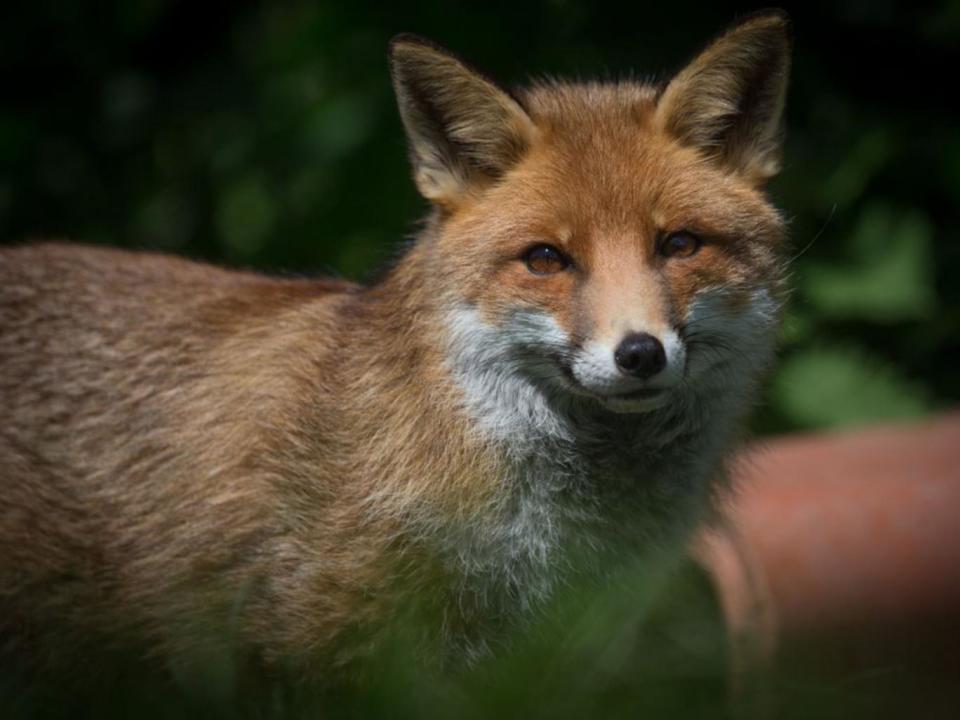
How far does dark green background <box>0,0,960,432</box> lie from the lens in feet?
21.2

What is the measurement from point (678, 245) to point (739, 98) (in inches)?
20.9

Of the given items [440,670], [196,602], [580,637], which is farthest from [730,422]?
[196,602]

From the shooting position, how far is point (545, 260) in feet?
11.8

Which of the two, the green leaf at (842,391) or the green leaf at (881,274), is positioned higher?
the green leaf at (881,274)

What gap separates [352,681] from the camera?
364 cm

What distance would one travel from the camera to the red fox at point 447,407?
143 inches

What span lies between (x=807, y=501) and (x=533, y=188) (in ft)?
6.57

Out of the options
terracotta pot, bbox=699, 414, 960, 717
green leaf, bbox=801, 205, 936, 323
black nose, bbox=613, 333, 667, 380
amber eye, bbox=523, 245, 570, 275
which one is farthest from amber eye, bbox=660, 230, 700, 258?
green leaf, bbox=801, 205, 936, 323

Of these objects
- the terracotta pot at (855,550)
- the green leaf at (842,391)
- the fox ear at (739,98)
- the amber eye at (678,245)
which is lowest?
the terracotta pot at (855,550)

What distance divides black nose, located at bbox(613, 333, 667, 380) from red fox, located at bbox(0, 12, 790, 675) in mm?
39

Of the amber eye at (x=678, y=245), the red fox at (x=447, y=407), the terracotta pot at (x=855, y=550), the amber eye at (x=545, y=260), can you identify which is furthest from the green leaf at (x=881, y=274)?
the amber eye at (x=545, y=260)

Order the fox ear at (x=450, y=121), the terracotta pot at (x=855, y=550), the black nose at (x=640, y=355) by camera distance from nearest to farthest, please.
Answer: the black nose at (x=640, y=355) → the fox ear at (x=450, y=121) → the terracotta pot at (x=855, y=550)

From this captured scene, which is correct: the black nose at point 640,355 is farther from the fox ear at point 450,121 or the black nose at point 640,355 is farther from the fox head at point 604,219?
the fox ear at point 450,121

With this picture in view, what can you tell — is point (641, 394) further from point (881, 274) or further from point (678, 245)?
point (881, 274)
